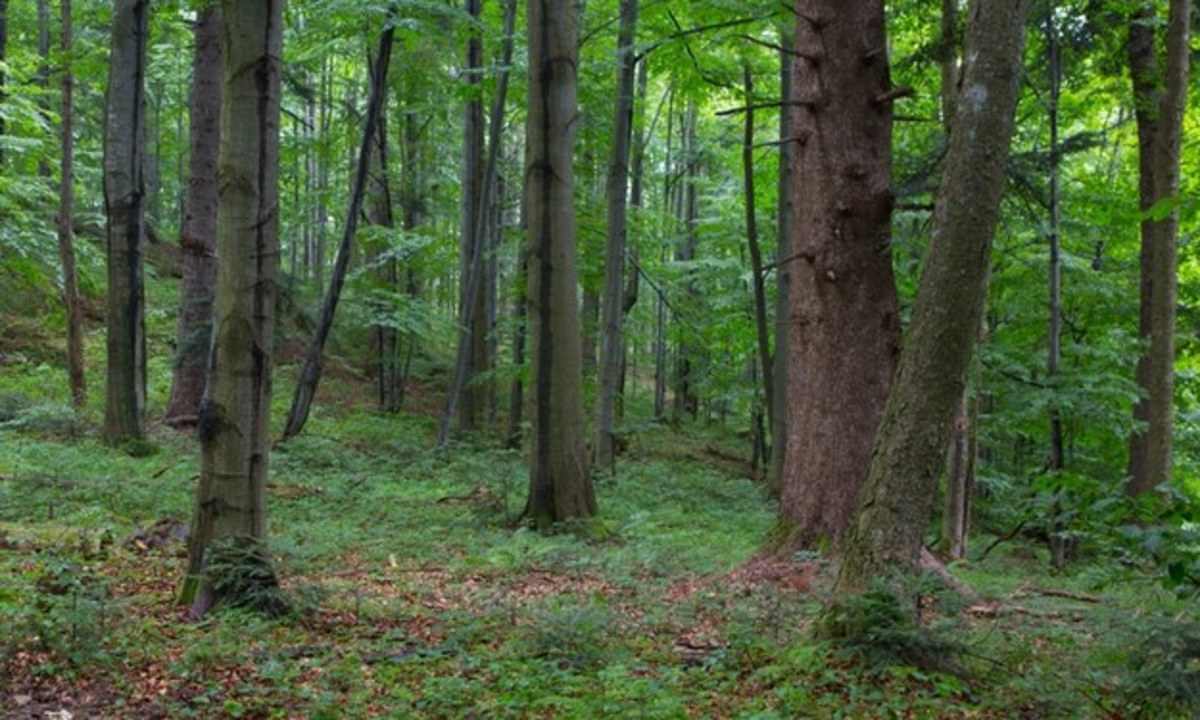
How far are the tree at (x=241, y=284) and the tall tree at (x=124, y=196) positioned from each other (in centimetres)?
699

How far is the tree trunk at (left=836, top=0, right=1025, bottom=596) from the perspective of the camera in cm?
399

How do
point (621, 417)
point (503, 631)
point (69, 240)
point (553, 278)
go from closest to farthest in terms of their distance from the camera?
point (503, 631)
point (553, 278)
point (69, 240)
point (621, 417)

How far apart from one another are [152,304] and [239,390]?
1938cm

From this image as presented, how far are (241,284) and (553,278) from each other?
13.3 feet

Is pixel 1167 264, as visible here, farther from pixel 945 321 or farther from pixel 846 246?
pixel 945 321

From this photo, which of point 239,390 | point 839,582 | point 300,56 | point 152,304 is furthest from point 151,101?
point 839,582

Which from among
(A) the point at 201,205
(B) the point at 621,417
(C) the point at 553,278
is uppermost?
(A) the point at 201,205

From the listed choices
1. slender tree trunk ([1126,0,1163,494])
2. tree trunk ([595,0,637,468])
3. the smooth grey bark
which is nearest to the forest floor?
slender tree trunk ([1126,0,1163,494])

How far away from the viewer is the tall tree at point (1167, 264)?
9.16 meters

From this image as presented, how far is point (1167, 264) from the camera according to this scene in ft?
31.8

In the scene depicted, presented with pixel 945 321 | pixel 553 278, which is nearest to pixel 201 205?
pixel 553 278

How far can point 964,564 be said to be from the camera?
341 inches

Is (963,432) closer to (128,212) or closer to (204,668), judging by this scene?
(204,668)

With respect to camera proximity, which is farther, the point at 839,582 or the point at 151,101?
the point at 151,101
